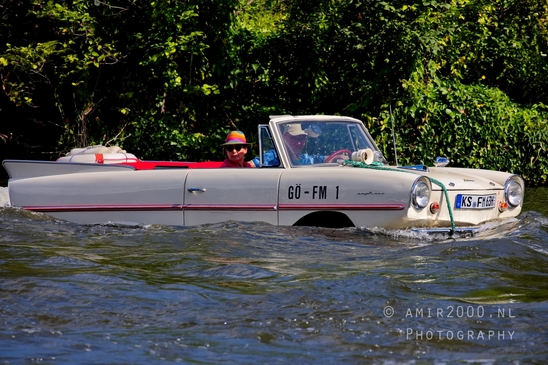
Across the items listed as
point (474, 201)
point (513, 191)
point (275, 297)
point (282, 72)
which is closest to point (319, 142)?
point (474, 201)

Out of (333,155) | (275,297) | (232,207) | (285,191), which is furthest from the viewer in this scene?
(333,155)

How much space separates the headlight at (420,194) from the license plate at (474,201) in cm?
34

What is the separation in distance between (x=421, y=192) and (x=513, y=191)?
131 centimetres

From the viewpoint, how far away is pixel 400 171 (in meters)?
7.52

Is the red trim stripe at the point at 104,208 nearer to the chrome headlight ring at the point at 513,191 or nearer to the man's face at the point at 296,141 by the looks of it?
the man's face at the point at 296,141

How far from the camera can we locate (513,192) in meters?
8.06

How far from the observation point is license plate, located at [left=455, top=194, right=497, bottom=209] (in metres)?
7.44

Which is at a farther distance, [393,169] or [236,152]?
[236,152]

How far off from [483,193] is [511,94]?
9748 millimetres

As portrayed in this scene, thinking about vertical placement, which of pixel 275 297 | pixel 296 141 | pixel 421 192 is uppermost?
pixel 296 141

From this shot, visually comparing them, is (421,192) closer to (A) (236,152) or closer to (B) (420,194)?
(B) (420,194)

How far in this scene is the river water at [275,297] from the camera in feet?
13.8

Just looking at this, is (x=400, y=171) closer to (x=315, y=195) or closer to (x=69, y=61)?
(x=315, y=195)

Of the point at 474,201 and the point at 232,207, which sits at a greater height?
the point at 474,201
